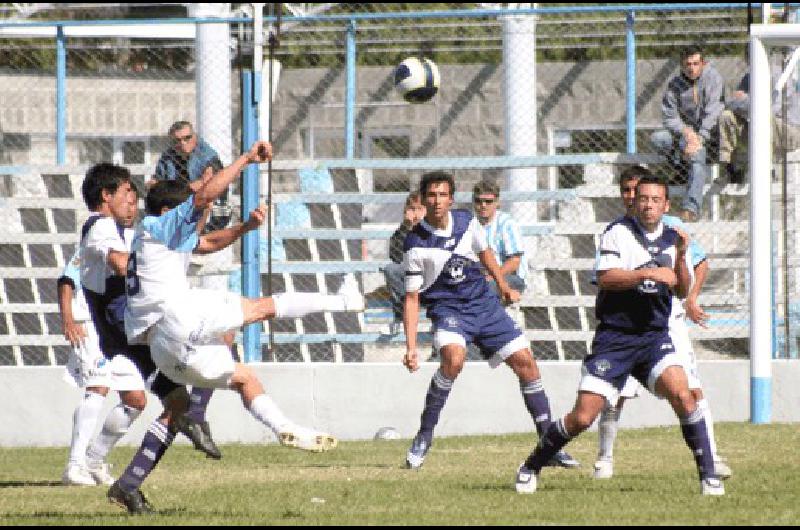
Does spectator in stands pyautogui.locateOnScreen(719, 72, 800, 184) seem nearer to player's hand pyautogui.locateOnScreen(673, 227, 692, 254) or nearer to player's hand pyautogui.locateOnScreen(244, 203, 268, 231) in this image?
player's hand pyautogui.locateOnScreen(673, 227, 692, 254)

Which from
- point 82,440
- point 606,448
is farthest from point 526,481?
point 82,440

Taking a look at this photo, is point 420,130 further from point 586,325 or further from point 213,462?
point 213,462

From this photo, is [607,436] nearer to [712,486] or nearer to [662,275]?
[712,486]

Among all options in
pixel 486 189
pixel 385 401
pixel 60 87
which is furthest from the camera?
pixel 60 87

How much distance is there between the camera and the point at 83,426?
1074 cm

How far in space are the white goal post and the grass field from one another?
0.54 metres

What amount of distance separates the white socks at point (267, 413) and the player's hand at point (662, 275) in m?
1.98

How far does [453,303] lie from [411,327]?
350mm

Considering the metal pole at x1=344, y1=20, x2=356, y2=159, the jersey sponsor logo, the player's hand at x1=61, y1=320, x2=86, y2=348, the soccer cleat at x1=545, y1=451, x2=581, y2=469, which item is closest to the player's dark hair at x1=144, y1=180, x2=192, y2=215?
the jersey sponsor logo

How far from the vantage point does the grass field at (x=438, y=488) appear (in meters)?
7.95

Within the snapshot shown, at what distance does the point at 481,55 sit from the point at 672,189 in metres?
9.80

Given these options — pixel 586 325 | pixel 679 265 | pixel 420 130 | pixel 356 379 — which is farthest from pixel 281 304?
pixel 420 130

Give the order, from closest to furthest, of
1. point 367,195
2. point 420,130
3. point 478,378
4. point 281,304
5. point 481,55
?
1. point 281,304
2. point 478,378
3. point 367,195
4. point 420,130
5. point 481,55

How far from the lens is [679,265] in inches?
337
